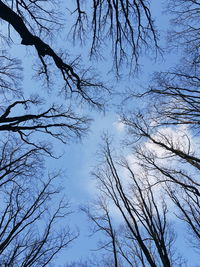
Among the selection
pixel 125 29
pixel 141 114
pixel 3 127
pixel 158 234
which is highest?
pixel 141 114

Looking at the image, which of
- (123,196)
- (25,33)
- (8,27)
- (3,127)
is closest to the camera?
(25,33)

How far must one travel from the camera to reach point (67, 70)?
596 cm

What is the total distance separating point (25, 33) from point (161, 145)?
17.9ft

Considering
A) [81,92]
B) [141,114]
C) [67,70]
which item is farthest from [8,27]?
[141,114]

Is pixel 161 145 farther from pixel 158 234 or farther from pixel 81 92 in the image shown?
pixel 158 234

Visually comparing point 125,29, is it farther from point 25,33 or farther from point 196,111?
point 196,111

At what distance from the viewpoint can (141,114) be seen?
790cm

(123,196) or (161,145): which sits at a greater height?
(161,145)

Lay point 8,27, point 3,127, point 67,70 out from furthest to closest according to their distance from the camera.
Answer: point 67,70 → point 8,27 → point 3,127

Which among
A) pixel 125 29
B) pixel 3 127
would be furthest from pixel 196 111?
pixel 3 127

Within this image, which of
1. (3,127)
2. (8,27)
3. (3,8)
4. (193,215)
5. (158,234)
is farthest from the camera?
(193,215)

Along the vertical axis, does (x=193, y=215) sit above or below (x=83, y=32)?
below

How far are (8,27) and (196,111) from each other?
249 inches

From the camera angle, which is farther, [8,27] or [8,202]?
[8,202]
